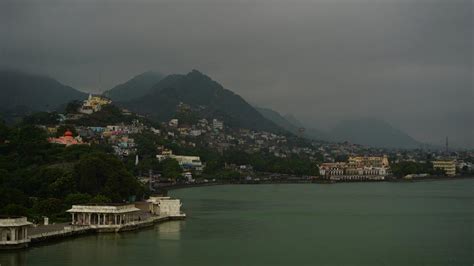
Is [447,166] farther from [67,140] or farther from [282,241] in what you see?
[282,241]

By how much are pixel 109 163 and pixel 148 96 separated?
454 ft

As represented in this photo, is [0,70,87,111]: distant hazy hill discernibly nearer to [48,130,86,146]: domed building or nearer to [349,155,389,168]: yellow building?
[349,155,389,168]: yellow building

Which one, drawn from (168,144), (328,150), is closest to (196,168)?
(168,144)

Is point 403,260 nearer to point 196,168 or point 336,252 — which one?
Result: point 336,252

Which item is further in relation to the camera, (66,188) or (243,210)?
(243,210)

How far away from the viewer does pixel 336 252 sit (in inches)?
927

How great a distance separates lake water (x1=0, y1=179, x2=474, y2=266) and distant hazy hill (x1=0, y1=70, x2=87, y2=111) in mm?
123410

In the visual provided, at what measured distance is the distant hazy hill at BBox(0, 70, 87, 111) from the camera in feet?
525

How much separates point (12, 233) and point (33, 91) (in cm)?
15951

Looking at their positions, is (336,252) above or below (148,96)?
below

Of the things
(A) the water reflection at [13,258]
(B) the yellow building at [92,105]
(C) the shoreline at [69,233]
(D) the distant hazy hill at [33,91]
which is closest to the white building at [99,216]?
(C) the shoreline at [69,233]

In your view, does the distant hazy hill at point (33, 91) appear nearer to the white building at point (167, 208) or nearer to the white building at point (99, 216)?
the white building at point (167, 208)

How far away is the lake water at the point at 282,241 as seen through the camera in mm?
21922

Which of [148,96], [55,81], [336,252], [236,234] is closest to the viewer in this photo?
[336,252]
